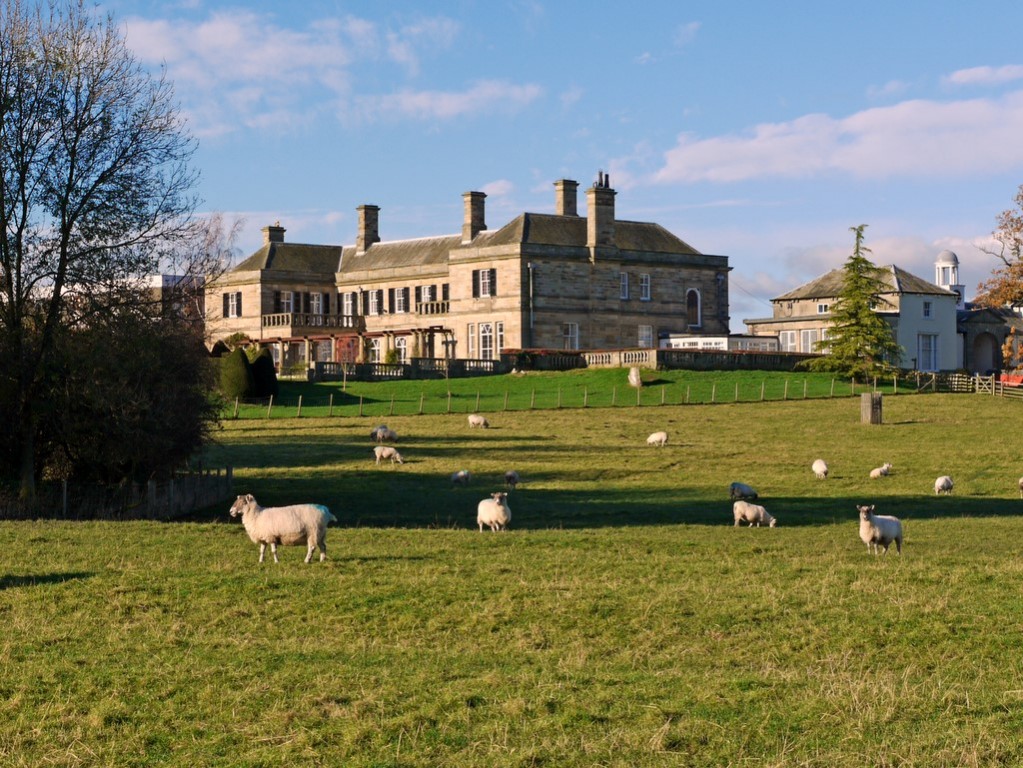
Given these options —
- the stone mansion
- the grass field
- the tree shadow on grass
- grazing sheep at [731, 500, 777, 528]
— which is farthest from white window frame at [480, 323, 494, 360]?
the tree shadow on grass

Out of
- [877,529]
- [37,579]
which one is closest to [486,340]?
[877,529]

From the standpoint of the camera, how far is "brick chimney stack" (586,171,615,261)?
94438 mm

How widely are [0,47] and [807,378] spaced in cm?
5627

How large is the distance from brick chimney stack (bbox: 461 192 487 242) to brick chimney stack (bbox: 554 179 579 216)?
5469mm

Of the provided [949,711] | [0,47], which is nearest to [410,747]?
[949,711]

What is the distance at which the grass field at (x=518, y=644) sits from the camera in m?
12.0

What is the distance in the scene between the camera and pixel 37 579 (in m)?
20.6

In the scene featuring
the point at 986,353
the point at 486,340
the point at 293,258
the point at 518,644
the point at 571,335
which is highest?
the point at 293,258

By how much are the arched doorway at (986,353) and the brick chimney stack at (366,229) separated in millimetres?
47970

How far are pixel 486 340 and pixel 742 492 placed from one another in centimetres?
5544

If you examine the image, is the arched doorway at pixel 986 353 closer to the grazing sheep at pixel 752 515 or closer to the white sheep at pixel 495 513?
the grazing sheep at pixel 752 515

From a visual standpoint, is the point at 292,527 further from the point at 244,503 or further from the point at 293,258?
the point at 293,258

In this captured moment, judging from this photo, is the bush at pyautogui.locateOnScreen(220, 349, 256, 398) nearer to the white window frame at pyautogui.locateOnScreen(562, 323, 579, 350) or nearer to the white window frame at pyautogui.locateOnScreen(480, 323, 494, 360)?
the white window frame at pyautogui.locateOnScreen(480, 323, 494, 360)

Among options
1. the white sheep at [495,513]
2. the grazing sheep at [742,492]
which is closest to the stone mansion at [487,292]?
the grazing sheep at [742,492]
